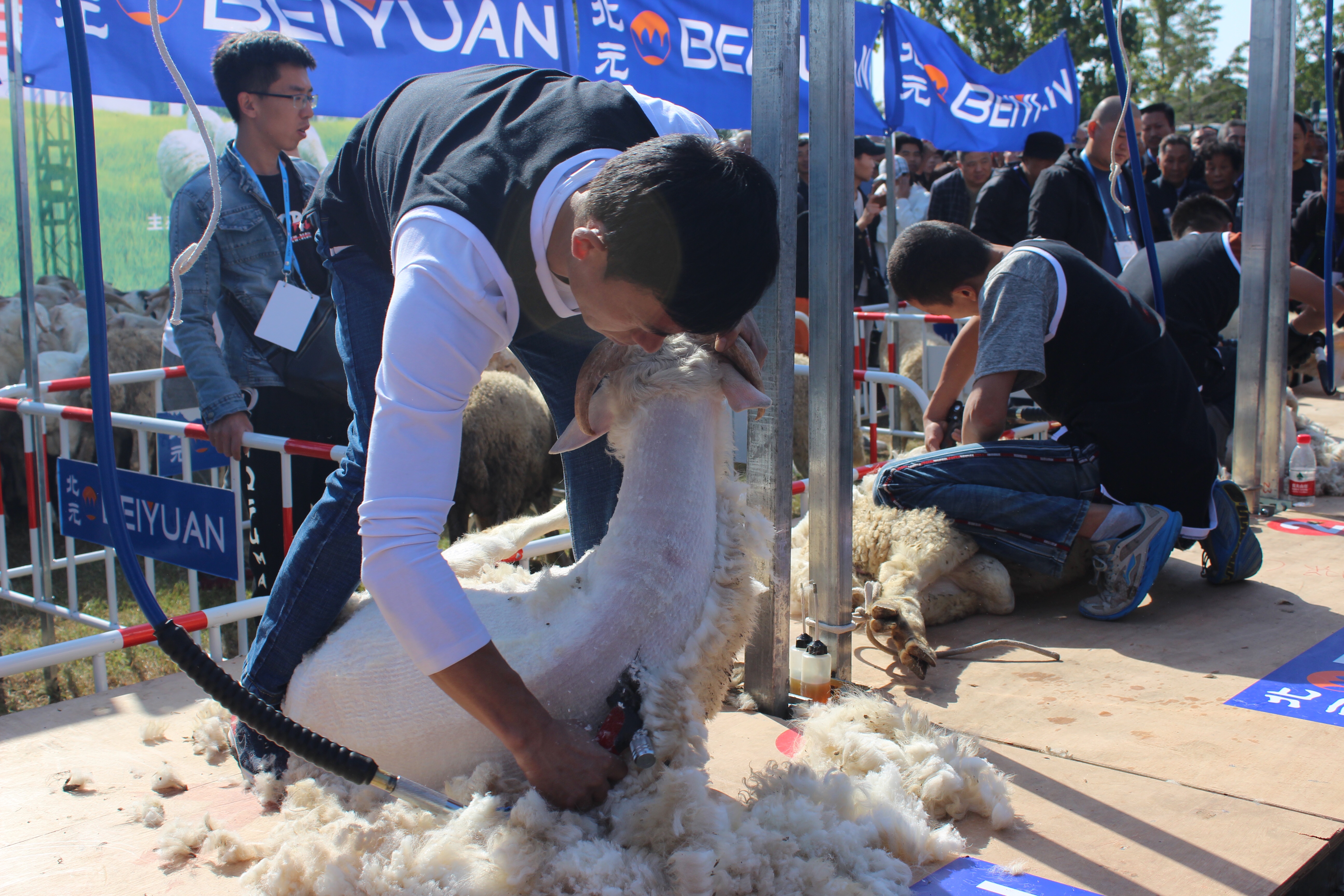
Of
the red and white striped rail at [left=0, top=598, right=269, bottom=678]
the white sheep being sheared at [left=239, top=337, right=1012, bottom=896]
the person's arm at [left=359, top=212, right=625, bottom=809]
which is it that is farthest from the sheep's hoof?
the red and white striped rail at [left=0, top=598, right=269, bottom=678]

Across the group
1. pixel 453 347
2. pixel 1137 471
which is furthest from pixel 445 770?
pixel 1137 471

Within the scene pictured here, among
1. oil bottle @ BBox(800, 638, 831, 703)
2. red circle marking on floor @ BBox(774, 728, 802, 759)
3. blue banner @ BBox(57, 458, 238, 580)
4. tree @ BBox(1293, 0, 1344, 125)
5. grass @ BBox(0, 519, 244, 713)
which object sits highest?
tree @ BBox(1293, 0, 1344, 125)

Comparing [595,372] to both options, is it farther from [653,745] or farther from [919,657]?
[919,657]

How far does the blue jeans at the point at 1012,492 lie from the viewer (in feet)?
10.4

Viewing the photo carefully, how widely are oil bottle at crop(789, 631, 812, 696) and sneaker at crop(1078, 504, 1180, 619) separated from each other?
3.72 ft

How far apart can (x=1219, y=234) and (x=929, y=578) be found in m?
2.59

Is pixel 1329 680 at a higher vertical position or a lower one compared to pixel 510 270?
lower

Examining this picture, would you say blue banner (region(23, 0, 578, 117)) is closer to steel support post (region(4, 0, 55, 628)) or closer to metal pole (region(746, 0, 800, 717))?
steel support post (region(4, 0, 55, 628))

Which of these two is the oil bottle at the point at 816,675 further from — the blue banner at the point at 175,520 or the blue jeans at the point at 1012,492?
the blue banner at the point at 175,520

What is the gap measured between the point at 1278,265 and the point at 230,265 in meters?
4.30

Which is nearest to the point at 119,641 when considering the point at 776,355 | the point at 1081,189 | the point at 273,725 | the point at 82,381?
the point at 273,725

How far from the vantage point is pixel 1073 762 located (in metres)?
2.15

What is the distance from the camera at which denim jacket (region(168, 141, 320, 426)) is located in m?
3.25

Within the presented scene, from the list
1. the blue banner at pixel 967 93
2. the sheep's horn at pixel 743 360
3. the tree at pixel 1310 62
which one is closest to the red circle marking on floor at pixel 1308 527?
the sheep's horn at pixel 743 360
